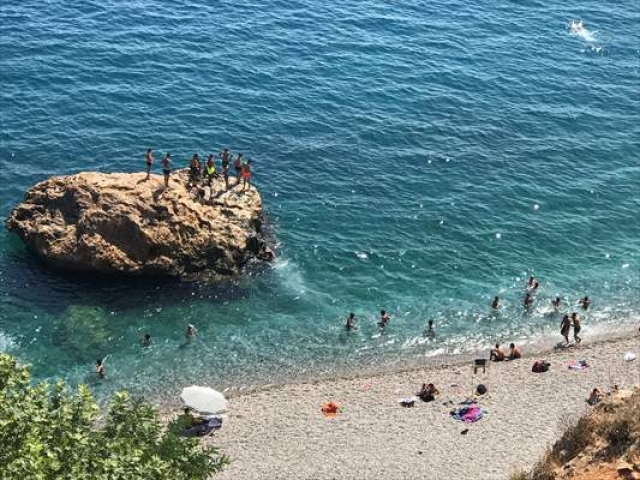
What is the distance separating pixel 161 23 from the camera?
75.2 m

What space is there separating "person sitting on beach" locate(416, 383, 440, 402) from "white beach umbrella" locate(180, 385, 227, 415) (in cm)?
988

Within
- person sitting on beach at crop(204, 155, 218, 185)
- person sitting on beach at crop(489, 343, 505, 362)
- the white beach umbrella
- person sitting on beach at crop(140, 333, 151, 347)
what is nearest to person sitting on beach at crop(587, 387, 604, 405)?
person sitting on beach at crop(489, 343, 505, 362)

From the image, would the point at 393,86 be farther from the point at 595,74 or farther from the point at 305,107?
the point at 595,74

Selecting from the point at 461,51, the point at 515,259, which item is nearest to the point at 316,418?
the point at 515,259

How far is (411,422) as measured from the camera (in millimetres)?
35750

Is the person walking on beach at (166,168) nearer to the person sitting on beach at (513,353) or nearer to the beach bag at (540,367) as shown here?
the person sitting on beach at (513,353)

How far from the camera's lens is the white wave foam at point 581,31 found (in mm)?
80688

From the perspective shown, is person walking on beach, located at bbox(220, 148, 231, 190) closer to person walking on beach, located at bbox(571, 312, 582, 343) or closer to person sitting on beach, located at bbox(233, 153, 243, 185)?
person sitting on beach, located at bbox(233, 153, 243, 185)

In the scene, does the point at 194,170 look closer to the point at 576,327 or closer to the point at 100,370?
the point at 100,370

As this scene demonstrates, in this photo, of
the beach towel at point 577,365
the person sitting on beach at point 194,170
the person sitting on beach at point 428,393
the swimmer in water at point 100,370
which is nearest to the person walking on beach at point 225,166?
the person sitting on beach at point 194,170

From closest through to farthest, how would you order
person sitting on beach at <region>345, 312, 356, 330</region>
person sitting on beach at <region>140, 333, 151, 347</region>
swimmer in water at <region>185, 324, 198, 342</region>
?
1. person sitting on beach at <region>140, 333, 151, 347</region>
2. swimmer in water at <region>185, 324, 198, 342</region>
3. person sitting on beach at <region>345, 312, 356, 330</region>

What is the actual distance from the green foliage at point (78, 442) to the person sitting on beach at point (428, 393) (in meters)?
17.0

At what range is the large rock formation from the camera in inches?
1644

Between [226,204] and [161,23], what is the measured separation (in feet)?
122
